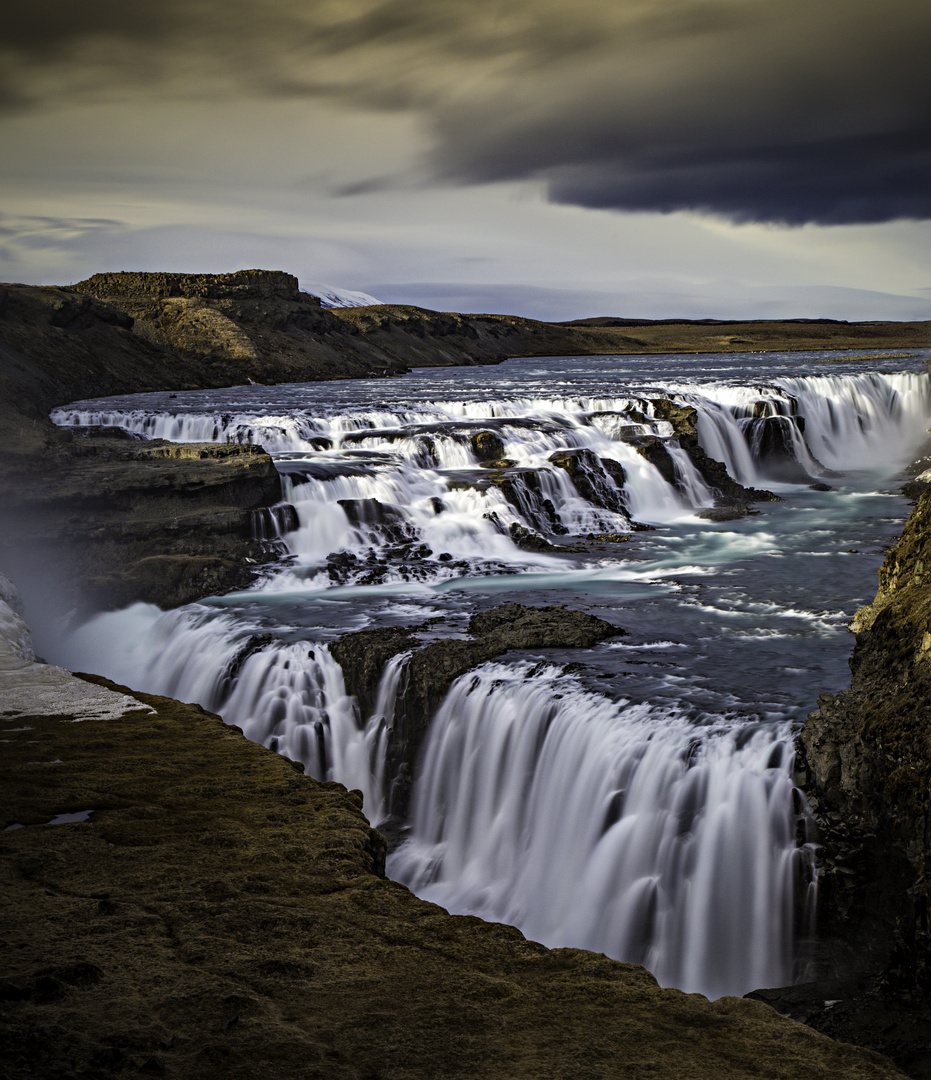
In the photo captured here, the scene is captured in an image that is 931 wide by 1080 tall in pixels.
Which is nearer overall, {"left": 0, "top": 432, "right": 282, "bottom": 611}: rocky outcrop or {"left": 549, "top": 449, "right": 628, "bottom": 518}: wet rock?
{"left": 0, "top": 432, "right": 282, "bottom": 611}: rocky outcrop

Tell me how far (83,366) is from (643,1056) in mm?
47200

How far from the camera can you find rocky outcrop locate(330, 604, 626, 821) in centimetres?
1066

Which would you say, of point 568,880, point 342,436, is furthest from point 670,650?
point 342,436

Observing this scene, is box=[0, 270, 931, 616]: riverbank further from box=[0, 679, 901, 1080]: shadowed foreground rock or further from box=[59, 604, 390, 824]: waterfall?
box=[0, 679, 901, 1080]: shadowed foreground rock

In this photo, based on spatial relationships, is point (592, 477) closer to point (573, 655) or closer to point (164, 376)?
point (573, 655)

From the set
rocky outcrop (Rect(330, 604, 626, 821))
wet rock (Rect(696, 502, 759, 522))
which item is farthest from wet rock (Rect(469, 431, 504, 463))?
rocky outcrop (Rect(330, 604, 626, 821))

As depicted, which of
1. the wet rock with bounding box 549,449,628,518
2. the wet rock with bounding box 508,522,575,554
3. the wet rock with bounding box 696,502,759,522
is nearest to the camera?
the wet rock with bounding box 508,522,575,554

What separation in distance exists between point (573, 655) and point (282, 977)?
293 inches

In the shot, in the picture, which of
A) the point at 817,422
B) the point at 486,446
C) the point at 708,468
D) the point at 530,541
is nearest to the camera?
the point at 530,541

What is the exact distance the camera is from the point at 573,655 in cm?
1136

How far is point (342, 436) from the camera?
25812 millimetres

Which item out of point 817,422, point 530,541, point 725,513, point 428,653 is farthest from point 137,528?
point 817,422

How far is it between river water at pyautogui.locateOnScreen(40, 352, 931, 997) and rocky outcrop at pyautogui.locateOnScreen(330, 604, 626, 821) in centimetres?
18

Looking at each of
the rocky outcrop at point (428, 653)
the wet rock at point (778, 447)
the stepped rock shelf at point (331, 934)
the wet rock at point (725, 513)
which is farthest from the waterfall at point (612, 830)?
the wet rock at point (778, 447)
